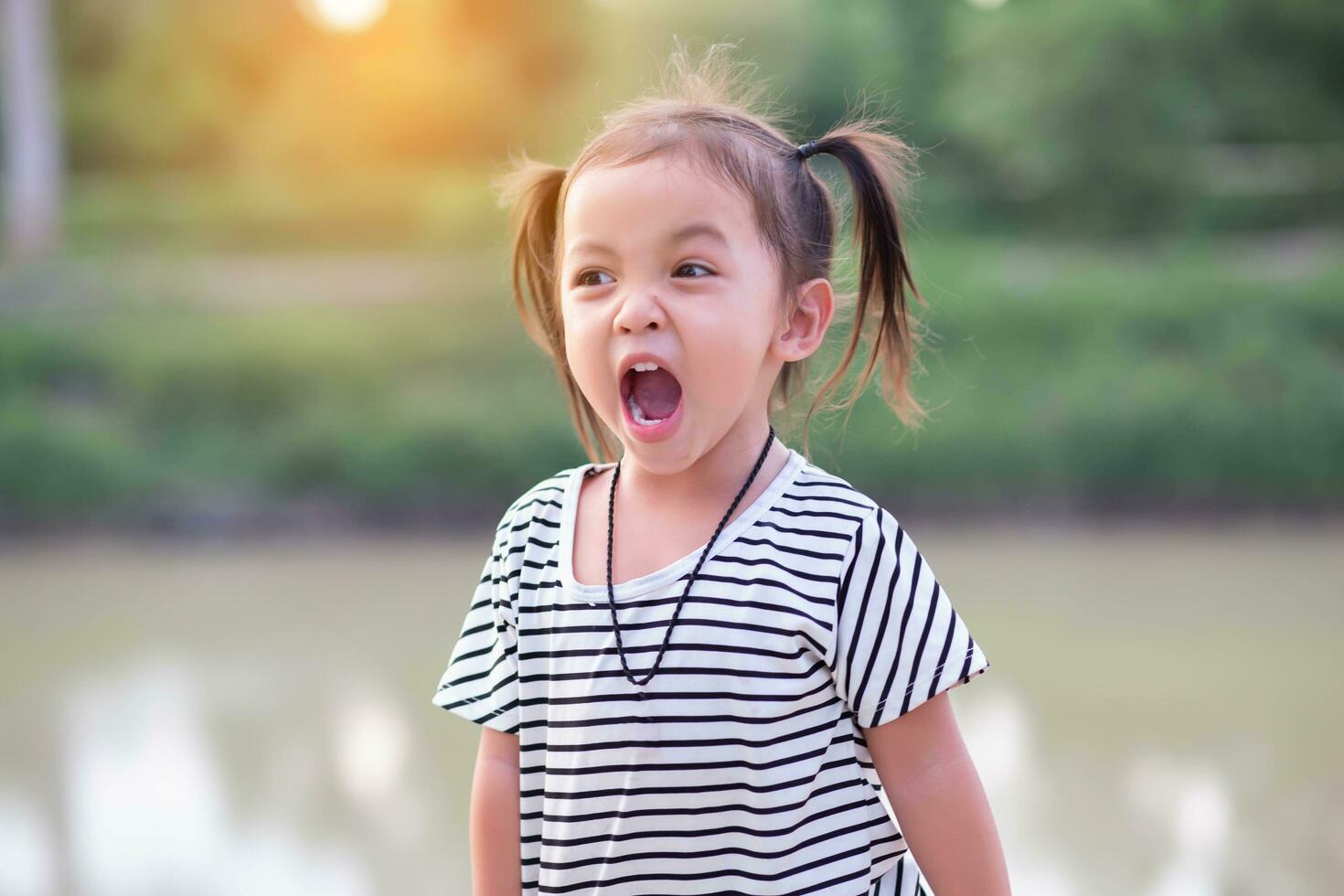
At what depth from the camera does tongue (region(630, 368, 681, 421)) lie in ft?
2.63

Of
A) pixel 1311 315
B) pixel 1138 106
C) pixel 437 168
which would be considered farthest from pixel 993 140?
pixel 437 168

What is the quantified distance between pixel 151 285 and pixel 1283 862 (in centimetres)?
389

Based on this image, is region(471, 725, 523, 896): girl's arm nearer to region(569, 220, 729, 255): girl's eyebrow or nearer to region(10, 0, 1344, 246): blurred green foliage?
region(569, 220, 729, 255): girl's eyebrow

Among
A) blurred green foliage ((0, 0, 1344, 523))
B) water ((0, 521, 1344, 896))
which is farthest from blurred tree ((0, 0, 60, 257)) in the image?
water ((0, 521, 1344, 896))

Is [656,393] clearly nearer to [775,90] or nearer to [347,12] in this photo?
[775,90]

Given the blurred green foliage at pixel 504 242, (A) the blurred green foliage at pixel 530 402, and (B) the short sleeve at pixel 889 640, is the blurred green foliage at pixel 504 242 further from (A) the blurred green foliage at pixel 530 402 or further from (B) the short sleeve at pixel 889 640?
(B) the short sleeve at pixel 889 640

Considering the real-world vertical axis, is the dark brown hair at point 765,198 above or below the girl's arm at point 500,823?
above

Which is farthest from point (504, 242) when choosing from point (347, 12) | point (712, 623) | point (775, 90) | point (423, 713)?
point (712, 623)

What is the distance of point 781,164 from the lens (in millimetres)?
838

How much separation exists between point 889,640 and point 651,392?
0.63ft

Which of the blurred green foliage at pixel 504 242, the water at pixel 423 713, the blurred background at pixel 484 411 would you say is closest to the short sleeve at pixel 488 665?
the blurred background at pixel 484 411

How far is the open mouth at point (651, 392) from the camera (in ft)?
2.62

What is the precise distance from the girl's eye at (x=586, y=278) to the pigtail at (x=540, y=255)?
10cm

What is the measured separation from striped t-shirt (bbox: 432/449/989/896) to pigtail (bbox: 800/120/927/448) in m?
0.13
